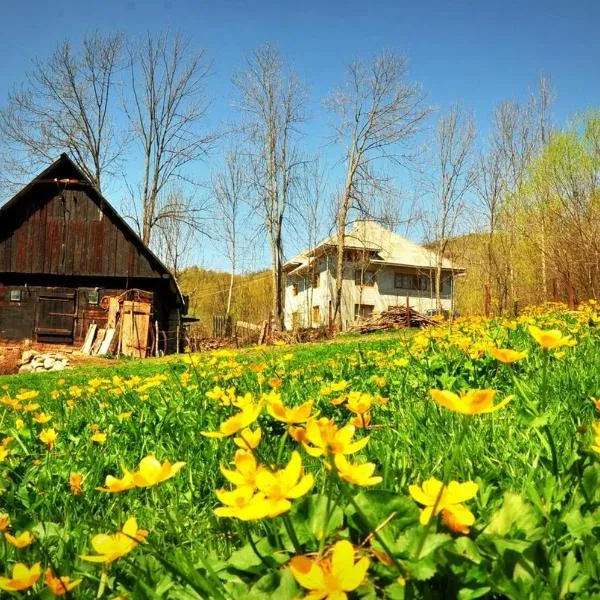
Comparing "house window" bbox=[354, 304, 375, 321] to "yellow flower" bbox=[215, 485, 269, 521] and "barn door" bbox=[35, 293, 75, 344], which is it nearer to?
"barn door" bbox=[35, 293, 75, 344]

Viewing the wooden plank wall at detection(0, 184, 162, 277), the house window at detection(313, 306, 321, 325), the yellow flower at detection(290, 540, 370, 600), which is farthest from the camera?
the house window at detection(313, 306, 321, 325)

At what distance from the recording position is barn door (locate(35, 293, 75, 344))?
19.0 metres

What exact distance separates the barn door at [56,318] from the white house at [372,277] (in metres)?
16.2

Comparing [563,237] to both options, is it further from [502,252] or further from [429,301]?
[429,301]

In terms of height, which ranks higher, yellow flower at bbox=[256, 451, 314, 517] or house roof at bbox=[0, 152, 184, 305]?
house roof at bbox=[0, 152, 184, 305]

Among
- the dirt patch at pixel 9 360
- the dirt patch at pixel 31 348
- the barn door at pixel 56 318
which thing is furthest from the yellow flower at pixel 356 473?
the barn door at pixel 56 318

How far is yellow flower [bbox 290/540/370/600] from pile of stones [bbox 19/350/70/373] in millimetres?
18478

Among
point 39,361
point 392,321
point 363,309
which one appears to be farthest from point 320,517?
point 363,309

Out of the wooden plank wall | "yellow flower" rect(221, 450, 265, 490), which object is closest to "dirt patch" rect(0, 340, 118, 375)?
the wooden plank wall

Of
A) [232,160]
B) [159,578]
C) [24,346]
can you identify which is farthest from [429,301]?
[159,578]

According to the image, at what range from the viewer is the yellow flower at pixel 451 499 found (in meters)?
0.69

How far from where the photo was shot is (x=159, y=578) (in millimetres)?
941

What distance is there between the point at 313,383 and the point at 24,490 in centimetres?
198

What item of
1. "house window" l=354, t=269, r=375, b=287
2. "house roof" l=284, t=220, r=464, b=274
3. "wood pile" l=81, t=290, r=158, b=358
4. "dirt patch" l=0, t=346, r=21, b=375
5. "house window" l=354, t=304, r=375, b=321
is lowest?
"dirt patch" l=0, t=346, r=21, b=375
